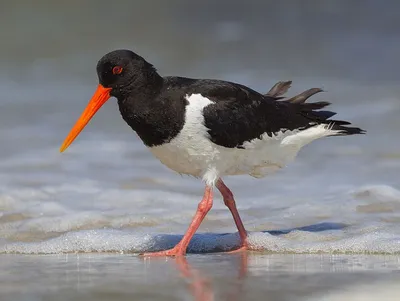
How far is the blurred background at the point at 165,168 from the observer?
21.1ft

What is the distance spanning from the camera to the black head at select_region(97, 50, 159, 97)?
601 cm

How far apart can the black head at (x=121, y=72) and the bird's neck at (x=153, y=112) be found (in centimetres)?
4

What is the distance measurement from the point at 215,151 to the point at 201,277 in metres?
1.37

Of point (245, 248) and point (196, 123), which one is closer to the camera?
point (196, 123)

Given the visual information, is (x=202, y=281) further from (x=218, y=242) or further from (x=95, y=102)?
(x=95, y=102)

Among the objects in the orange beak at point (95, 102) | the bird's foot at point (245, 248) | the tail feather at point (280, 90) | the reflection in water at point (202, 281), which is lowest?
the reflection in water at point (202, 281)

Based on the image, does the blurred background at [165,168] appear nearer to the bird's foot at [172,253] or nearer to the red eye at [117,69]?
the bird's foot at [172,253]

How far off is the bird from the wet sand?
1.66 feet

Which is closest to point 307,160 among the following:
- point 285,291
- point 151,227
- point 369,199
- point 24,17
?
point 369,199

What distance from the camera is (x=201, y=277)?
4.82 meters

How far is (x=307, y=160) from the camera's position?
8836 mm

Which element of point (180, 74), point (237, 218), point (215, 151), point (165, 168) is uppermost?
point (180, 74)

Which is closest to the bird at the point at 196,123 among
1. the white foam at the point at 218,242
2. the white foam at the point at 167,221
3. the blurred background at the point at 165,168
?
the white foam at the point at 218,242

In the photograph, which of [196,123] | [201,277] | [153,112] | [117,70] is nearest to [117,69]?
[117,70]
